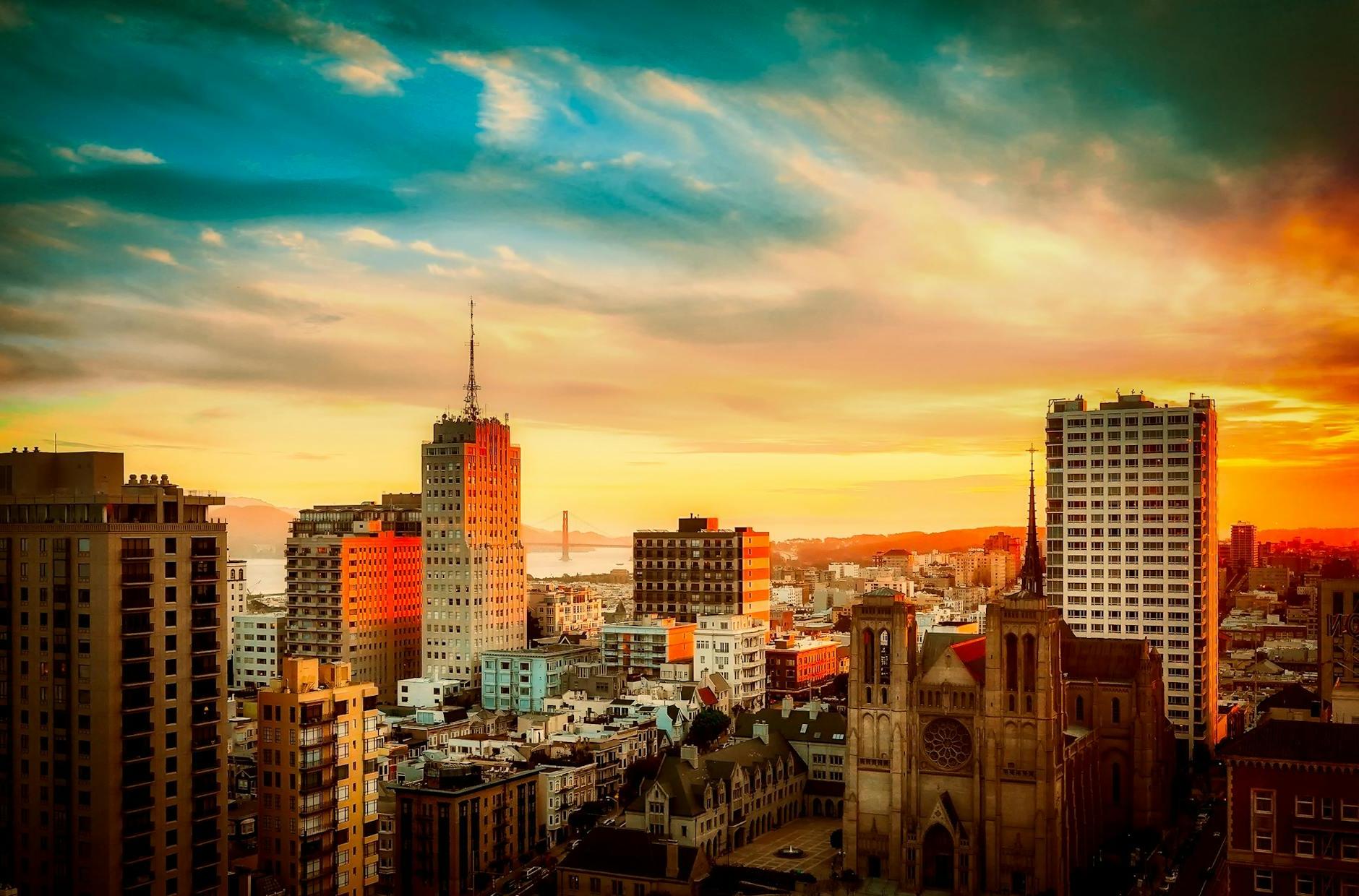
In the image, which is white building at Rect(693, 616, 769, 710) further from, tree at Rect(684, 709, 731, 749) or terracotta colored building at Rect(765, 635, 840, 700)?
tree at Rect(684, 709, 731, 749)

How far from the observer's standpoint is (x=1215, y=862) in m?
75.2

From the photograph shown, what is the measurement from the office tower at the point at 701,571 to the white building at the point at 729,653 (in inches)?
624

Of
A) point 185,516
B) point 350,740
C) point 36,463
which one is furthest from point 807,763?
point 36,463

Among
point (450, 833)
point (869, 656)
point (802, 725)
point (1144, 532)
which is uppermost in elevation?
point (1144, 532)

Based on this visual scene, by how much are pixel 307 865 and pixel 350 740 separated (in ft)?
20.3

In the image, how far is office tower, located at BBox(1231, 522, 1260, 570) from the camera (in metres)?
132

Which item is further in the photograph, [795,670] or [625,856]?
[795,670]

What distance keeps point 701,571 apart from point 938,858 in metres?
73.6

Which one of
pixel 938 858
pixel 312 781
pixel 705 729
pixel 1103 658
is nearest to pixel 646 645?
pixel 705 729

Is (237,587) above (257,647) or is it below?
above

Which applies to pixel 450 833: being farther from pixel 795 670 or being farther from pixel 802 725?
pixel 795 670

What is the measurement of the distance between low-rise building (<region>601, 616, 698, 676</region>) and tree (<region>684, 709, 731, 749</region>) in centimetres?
2175

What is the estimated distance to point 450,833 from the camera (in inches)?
2820

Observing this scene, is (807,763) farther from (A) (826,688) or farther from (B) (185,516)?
(B) (185,516)
